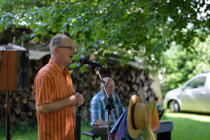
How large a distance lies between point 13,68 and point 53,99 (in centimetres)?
128

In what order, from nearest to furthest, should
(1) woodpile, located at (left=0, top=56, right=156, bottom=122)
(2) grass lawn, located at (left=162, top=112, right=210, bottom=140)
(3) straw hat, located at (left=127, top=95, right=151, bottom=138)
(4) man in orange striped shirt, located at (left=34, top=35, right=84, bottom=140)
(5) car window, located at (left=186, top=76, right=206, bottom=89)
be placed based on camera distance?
1. (4) man in orange striped shirt, located at (left=34, top=35, right=84, bottom=140)
2. (3) straw hat, located at (left=127, top=95, right=151, bottom=138)
3. (2) grass lawn, located at (left=162, top=112, right=210, bottom=140)
4. (1) woodpile, located at (left=0, top=56, right=156, bottom=122)
5. (5) car window, located at (left=186, top=76, right=206, bottom=89)

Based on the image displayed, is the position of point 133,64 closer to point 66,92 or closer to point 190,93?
point 190,93

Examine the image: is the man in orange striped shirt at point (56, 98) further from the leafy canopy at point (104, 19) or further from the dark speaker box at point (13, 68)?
the leafy canopy at point (104, 19)

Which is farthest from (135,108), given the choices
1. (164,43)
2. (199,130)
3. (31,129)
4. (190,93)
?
(190,93)

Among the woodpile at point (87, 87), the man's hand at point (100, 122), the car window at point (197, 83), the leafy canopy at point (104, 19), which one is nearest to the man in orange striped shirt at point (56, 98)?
the man's hand at point (100, 122)

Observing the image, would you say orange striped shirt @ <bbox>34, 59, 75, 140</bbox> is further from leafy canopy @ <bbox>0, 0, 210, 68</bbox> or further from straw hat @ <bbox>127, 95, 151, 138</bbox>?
leafy canopy @ <bbox>0, 0, 210, 68</bbox>

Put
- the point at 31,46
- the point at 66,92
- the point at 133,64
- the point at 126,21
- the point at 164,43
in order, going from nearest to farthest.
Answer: the point at 66,92
the point at 126,21
the point at 164,43
the point at 31,46
the point at 133,64

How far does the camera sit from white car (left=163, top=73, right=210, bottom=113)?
10.9m

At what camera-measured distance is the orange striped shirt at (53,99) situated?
221 centimetres

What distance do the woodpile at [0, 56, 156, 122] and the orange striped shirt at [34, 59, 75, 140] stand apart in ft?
8.51

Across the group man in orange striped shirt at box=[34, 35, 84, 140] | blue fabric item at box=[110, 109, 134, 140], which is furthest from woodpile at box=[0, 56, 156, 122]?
man in orange striped shirt at box=[34, 35, 84, 140]

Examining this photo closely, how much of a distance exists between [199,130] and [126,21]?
447 cm

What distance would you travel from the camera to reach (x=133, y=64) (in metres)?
9.54

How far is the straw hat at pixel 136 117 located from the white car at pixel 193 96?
28.1 feet
